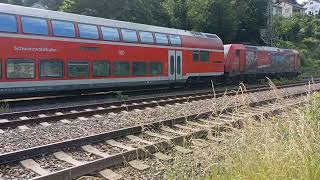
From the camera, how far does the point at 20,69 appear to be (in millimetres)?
13211

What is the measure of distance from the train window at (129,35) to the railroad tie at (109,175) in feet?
37.6

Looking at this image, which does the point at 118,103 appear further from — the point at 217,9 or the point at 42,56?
the point at 217,9

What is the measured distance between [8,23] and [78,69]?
131 inches

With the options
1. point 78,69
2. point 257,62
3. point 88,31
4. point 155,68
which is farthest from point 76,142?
point 257,62

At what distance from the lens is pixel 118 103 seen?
1373 cm

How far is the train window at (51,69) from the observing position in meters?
13.9

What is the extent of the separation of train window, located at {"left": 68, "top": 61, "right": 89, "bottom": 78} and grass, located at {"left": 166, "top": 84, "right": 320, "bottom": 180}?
1020 cm

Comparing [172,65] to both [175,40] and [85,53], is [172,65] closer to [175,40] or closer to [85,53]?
[175,40]

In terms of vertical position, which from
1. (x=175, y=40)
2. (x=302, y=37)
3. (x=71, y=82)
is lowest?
(x=71, y=82)

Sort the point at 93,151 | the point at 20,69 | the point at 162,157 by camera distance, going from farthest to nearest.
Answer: the point at 20,69, the point at 93,151, the point at 162,157

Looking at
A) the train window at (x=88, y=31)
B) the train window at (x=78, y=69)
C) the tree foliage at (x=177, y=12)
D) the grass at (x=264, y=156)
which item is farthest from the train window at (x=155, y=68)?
the tree foliage at (x=177, y=12)

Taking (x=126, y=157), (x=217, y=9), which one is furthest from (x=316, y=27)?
(x=126, y=157)

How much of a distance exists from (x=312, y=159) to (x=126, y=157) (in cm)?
310

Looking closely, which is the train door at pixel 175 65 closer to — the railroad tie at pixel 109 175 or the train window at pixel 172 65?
the train window at pixel 172 65
